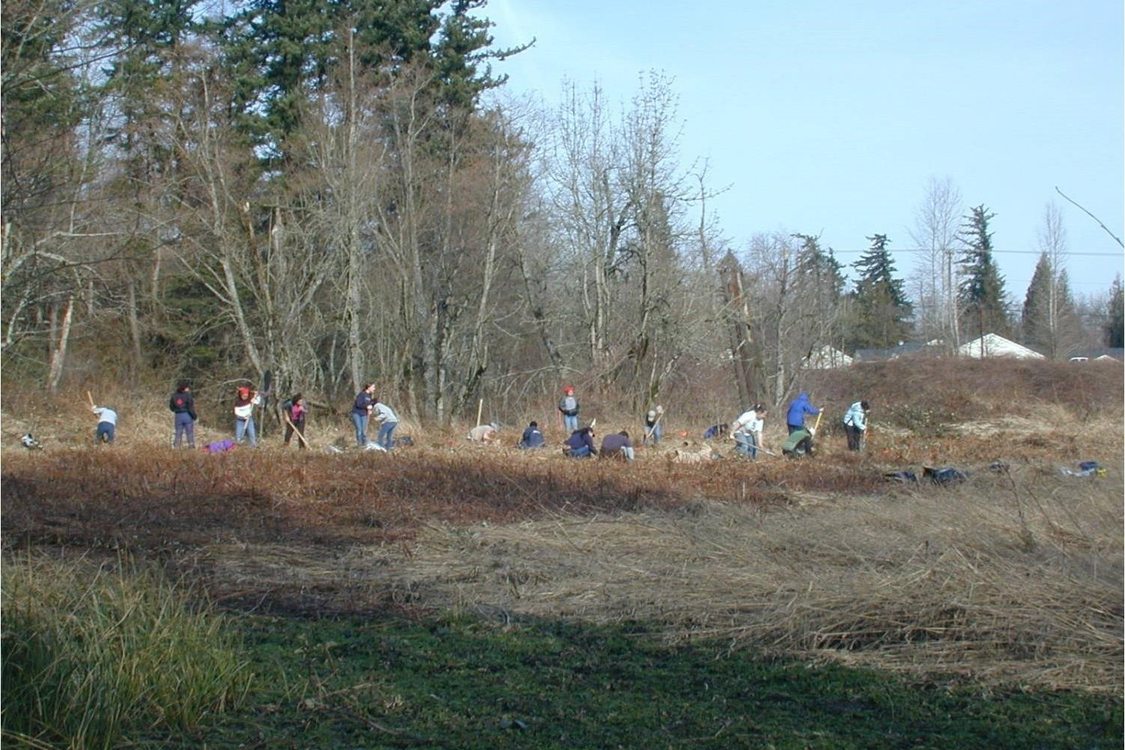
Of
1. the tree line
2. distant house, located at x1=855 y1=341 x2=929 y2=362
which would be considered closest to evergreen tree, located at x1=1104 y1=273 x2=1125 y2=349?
distant house, located at x1=855 y1=341 x2=929 y2=362

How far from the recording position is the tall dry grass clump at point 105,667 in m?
5.18

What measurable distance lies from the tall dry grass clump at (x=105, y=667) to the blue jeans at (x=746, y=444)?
19.4 meters

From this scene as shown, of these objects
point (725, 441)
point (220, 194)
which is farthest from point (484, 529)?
point (220, 194)

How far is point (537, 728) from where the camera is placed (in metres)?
5.61

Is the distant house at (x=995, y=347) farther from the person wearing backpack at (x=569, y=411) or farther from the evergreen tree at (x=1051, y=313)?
the person wearing backpack at (x=569, y=411)

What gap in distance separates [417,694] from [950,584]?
347cm

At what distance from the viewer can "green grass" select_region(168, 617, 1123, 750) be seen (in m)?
5.45

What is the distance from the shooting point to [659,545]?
10.7 meters

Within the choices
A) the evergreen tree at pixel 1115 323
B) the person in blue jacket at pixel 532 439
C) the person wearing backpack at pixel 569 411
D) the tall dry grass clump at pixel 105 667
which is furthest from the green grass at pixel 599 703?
the evergreen tree at pixel 1115 323

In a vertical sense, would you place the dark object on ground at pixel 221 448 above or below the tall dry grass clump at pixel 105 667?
above

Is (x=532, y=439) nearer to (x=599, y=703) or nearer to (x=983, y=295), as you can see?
(x=599, y=703)

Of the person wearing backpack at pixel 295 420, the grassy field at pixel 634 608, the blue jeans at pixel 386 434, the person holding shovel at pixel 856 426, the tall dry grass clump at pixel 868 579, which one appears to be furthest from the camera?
the person wearing backpack at pixel 295 420

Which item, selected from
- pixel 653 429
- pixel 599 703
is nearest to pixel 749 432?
pixel 653 429

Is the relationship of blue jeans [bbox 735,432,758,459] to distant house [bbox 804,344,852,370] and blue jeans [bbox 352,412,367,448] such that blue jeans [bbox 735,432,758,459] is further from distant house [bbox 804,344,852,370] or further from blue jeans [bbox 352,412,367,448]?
distant house [bbox 804,344,852,370]
